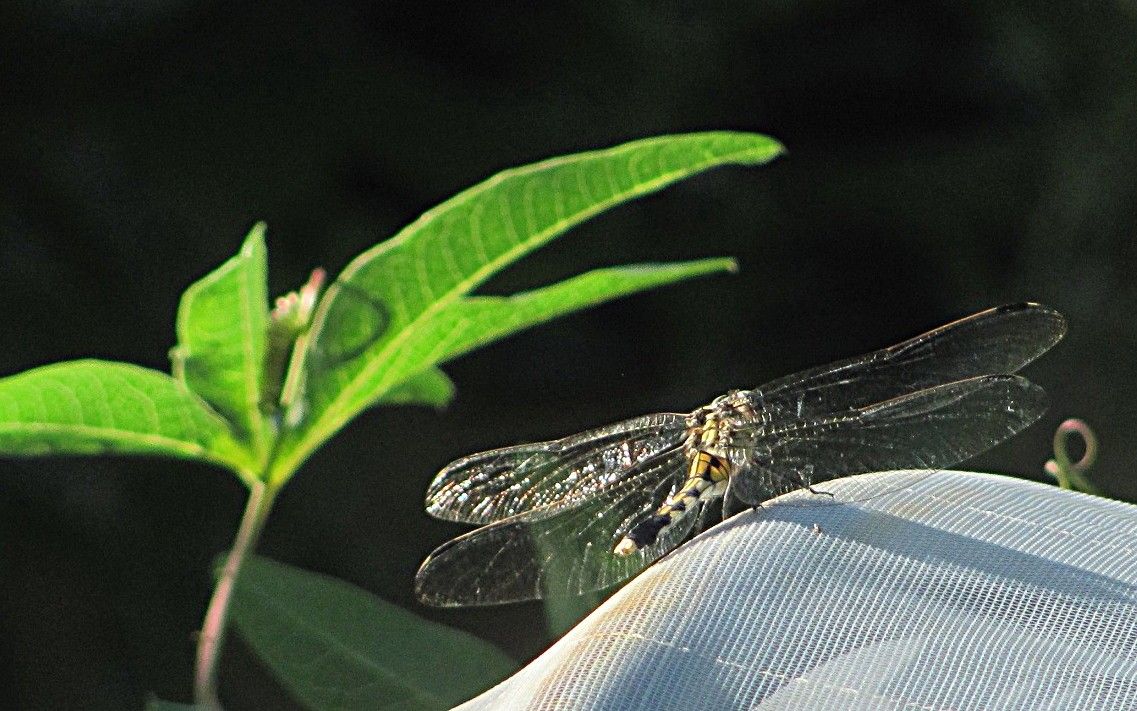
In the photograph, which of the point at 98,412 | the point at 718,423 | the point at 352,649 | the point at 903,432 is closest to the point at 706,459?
the point at 718,423

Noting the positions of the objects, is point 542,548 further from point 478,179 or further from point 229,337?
point 478,179

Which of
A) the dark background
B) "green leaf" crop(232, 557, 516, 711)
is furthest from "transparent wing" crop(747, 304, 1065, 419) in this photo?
the dark background

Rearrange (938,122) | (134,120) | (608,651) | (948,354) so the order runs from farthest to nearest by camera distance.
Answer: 1. (938,122)
2. (134,120)
3. (948,354)
4. (608,651)

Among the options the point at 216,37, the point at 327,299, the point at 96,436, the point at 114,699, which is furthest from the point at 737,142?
the point at 114,699

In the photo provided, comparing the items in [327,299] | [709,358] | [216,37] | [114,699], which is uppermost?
[216,37]

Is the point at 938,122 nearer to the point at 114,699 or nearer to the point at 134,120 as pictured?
the point at 134,120

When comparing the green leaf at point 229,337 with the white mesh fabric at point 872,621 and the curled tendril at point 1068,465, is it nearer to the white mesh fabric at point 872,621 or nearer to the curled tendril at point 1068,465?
the white mesh fabric at point 872,621
